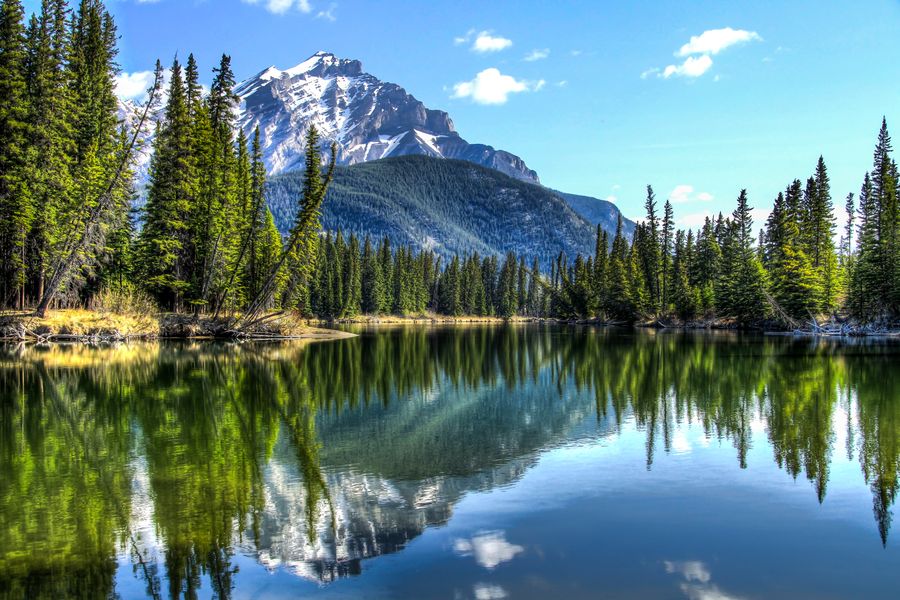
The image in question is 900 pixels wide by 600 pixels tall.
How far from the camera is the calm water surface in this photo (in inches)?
278

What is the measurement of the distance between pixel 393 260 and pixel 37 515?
443ft

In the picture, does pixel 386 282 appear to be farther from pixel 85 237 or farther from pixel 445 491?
pixel 445 491

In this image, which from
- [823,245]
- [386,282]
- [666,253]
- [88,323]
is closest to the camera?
[88,323]

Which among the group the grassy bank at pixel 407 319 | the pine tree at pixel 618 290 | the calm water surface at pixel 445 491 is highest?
the pine tree at pixel 618 290

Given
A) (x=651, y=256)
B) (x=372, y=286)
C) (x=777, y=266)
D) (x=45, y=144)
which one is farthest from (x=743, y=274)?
(x=372, y=286)

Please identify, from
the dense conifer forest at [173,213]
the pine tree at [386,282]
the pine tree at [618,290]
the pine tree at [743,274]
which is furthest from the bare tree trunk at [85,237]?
the pine tree at [386,282]

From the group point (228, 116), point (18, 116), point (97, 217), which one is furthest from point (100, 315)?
point (228, 116)

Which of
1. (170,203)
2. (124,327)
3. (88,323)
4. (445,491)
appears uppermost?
(170,203)

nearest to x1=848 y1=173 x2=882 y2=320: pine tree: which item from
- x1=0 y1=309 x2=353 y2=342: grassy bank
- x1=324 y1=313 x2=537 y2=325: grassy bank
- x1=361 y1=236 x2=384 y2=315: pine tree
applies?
x1=0 y1=309 x2=353 y2=342: grassy bank

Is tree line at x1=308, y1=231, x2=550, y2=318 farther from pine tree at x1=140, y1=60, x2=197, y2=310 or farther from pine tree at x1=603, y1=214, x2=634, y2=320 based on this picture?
pine tree at x1=140, y1=60, x2=197, y2=310

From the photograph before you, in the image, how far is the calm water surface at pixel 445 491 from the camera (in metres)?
7.06

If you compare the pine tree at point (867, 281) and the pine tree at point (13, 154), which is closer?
the pine tree at point (13, 154)

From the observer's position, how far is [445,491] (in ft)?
34.4

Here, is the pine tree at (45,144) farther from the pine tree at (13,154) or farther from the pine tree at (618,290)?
the pine tree at (618,290)
